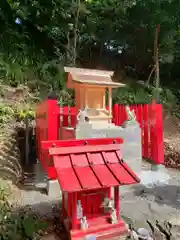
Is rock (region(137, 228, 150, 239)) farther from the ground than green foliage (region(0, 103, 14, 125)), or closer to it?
closer to it

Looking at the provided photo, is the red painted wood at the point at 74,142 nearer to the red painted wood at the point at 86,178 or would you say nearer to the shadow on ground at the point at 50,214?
the red painted wood at the point at 86,178

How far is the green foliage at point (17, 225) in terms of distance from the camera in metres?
3.16

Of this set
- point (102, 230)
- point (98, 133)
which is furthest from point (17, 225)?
point (98, 133)

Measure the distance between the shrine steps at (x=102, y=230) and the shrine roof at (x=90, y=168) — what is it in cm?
76

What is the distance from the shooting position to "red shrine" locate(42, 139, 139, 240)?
2.87 meters

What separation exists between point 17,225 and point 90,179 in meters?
1.46

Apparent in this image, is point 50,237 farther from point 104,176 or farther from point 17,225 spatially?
point 104,176

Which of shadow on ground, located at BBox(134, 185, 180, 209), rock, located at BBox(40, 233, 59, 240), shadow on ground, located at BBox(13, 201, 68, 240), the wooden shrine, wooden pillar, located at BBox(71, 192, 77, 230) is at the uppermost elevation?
the wooden shrine

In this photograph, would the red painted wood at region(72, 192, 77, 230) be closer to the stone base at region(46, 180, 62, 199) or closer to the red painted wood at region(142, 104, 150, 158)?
the stone base at region(46, 180, 62, 199)

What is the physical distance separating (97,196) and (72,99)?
8.58 metres

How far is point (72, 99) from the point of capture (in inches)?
455

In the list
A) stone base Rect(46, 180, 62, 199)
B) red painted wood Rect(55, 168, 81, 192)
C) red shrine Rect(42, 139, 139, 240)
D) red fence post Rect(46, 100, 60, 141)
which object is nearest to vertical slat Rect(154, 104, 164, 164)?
red fence post Rect(46, 100, 60, 141)

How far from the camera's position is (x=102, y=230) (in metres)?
3.12

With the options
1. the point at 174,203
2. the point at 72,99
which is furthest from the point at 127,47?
the point at 174,203
